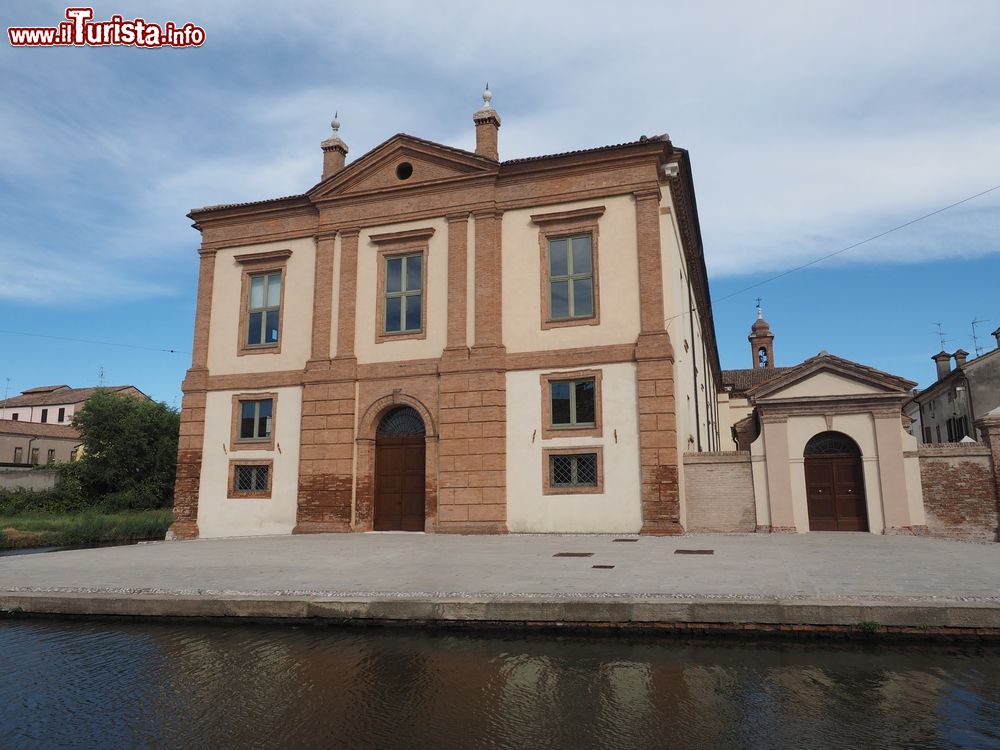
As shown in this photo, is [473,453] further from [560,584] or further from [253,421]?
[560,584]

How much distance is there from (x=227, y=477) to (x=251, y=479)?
731 mm

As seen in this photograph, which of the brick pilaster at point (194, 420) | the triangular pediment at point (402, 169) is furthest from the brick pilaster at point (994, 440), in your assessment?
the brick pilaster at point (194, 420)

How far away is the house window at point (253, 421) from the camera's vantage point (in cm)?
1914

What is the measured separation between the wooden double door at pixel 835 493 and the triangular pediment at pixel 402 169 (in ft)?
36.8

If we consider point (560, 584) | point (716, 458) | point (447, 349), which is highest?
point (447, 349)

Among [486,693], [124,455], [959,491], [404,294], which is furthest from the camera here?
[124,455]

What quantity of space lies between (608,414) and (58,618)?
11525mm

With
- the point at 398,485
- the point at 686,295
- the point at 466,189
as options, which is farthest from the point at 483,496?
the point at 686,295

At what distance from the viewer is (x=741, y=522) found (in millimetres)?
16609

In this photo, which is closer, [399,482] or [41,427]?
[399,482]

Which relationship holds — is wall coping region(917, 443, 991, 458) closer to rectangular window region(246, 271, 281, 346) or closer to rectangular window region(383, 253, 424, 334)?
rectangular window region(383, 253, 424, 334)

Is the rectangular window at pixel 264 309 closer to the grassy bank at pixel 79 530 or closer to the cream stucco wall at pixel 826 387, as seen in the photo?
the grassy bank at pixel 79 530

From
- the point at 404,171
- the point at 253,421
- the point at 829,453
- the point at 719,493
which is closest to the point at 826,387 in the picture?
the point at 829,453

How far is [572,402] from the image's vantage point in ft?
55.2
